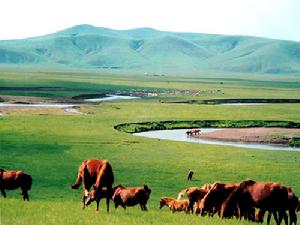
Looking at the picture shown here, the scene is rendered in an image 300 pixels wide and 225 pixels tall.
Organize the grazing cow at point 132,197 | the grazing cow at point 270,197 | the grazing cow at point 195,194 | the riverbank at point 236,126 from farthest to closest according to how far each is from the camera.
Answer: the riverbank at point 236,126, the grazing cow at point 132,197, the grazing cow at point 195,194, the grazing cow at point 270,197

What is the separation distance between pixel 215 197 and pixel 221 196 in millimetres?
204

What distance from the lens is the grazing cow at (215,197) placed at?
17922mm

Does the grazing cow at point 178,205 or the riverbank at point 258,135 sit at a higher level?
the grazing cow at point 178,205

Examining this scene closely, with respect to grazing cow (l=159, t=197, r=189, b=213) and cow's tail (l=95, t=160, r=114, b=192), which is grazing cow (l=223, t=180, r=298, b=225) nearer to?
grazing cow (l=159, t=197, r=189, b=213)

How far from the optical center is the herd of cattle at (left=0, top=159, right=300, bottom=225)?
642 inches

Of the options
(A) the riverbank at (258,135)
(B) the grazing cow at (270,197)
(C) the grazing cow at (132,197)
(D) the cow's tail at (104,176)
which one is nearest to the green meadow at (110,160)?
(C) the grazing cow at (132,197)

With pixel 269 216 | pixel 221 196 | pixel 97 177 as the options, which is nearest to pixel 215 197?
pixel 221 196

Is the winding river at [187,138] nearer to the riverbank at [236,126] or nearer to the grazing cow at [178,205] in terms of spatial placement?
the riverbank at [236,126]

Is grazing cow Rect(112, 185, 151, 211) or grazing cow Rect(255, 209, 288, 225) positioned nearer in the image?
grazing cow Rect(255, 209, 288, 225)

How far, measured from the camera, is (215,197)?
18.1m

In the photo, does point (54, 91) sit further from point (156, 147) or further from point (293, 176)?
point (293, 176)

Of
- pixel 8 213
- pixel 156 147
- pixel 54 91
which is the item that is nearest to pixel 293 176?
pixel 156 147

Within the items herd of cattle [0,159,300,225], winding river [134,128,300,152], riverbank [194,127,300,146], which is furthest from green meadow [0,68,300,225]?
riverbank [194,127,300,146]

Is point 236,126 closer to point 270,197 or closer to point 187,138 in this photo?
point 187,138
